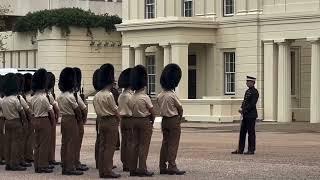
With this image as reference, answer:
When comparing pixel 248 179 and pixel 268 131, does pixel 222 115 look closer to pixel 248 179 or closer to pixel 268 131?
pixel 268 131

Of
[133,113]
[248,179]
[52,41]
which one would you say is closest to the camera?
[248,179]

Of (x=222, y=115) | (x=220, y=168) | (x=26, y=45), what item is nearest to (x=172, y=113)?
(x=220, y=168)

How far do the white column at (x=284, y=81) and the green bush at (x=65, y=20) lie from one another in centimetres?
1597

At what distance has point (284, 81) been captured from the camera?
134 ft

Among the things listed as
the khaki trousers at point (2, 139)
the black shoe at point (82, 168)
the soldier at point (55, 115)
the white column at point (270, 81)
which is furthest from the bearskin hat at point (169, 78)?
the white column at point (270, 81)

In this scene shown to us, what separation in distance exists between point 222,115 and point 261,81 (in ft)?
10.0

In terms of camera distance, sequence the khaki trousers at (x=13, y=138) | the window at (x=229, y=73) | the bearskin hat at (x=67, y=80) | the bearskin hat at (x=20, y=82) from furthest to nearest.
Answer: the window at (x=229, y=73), the bearskin hat at (x=20, y=82), the khaki trousers at (x=13, y=138), the bearskin hat at (x=67, y=80)

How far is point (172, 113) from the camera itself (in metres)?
17.8

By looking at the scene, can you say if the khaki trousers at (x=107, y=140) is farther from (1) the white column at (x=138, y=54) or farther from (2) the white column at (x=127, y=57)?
(2) the white column at (x=127, y=57)

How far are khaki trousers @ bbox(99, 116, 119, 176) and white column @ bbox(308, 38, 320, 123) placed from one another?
23.1 m

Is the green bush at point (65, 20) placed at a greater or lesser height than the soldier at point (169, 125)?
greater

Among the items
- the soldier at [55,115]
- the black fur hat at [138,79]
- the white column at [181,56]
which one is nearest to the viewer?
the black fur hat at [138,79]

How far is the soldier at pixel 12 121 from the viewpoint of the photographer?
19.3 metres

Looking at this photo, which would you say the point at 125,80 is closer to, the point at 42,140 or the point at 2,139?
the point at 42,140
